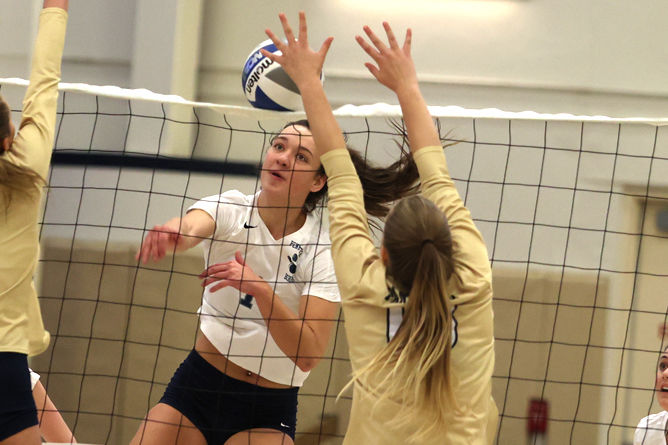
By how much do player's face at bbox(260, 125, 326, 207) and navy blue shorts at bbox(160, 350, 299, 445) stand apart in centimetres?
60

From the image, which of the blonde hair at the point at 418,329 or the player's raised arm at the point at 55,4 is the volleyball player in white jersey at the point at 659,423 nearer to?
the blonde hair at the point at 418,329

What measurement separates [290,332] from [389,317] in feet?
2.49

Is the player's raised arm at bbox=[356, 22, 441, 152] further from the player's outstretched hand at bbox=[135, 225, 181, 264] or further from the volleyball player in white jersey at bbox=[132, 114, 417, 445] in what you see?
the player's outstretched hand at bbox=[135, 225, 181, 264]

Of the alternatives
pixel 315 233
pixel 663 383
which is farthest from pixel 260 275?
pixel 663 383

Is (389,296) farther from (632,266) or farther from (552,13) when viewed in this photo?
(552,13)

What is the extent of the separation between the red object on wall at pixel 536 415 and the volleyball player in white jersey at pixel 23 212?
371cm

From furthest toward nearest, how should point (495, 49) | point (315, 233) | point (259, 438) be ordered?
point (495, 49)
point (315, 233)
point (259, 438)

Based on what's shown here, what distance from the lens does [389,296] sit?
2104 mm

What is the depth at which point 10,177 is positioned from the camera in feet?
7.36

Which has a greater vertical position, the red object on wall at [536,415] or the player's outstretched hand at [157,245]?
the player's outstretched hand at [157,245]

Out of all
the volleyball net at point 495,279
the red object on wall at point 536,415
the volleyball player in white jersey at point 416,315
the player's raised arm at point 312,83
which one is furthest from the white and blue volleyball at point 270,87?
the red object on wall at point 536,415

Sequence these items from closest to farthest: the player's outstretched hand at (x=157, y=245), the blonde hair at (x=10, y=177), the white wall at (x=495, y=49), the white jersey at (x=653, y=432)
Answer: the blonde hair at (x=10, y=177)
the player's outstretched hand at (x=157, y=245)
the white jersey at (x=653, y=432)
the white wall at (x=495, y=49)

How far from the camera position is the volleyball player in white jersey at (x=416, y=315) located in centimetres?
204

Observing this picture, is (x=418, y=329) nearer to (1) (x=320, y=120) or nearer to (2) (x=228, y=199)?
(1) (x=320, y=120)
